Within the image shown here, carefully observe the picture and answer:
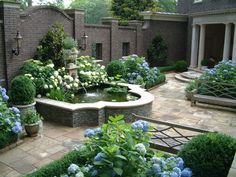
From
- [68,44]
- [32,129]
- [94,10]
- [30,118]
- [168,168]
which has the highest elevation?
[94,10]

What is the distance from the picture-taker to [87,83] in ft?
33.3

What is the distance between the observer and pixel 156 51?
59.4ft

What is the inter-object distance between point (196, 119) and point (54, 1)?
28.4 metres

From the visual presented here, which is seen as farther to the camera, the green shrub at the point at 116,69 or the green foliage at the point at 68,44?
the green shrub at the point at 116,69

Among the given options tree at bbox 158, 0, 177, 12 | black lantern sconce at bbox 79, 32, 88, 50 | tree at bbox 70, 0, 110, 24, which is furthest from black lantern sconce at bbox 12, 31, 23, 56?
tree at bbox 70, 0, 110, 24

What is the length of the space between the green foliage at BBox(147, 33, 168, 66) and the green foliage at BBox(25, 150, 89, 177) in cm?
1467

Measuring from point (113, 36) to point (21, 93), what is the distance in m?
8.89

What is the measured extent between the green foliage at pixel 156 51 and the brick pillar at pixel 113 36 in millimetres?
3457

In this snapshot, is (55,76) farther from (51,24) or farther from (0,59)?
(51,24)

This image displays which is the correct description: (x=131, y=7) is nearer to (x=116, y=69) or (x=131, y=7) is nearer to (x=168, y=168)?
(x=116, y=69)

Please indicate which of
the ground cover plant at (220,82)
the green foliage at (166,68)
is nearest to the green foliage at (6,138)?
the ground cover plant at (220,82)

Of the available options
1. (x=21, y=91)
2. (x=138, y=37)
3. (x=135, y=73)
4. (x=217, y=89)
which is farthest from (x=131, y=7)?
(x=21, y=91)

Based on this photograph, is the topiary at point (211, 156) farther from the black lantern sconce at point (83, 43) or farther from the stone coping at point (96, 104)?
the black lantern sconce at point (83, 43)

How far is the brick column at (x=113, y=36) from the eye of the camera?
580 inches
